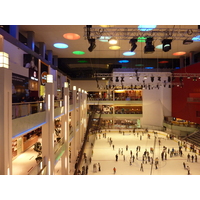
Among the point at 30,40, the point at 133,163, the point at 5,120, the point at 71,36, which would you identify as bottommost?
the point at 133,163

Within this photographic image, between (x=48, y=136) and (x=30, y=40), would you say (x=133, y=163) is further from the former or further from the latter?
(x=30, y=40)

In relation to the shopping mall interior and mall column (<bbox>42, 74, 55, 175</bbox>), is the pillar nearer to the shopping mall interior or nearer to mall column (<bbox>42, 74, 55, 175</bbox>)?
the shopping mall interior

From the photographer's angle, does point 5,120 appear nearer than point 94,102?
Yes

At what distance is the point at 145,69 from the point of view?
26344 millimetres

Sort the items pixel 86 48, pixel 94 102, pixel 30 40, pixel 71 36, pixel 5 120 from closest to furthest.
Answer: pixel 5 120
pixel 30 40
pixel 71 36
pixel 86 48
pixel 94 102

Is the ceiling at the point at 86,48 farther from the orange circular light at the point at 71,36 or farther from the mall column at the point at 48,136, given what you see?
the mall column at the point at 48,136

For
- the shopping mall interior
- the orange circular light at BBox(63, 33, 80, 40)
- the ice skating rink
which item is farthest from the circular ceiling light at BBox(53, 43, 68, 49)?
the ice skating rink

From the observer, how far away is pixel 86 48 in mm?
19062

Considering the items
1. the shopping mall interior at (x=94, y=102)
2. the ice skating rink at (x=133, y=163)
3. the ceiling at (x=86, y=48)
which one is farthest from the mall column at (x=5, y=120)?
the ice skating rink at (x=133, y=163)

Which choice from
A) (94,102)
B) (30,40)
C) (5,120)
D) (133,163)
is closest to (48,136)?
(5,120)

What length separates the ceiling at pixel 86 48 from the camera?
13369 mm

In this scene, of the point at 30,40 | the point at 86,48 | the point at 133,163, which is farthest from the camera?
the point at 86,48
